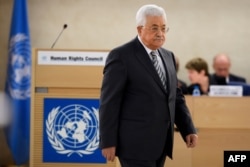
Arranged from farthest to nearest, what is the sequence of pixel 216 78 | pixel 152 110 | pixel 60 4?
1. pixel 60 4
2. pixel 216 78
3. pixel 152 110

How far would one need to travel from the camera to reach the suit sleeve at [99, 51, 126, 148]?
8.84 ft

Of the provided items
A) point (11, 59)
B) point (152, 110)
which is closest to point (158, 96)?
point (152, 110)

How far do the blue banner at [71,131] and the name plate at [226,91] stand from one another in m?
1.35

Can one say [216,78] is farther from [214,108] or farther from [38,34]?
[38,34]

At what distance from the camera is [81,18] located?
23.3 ft

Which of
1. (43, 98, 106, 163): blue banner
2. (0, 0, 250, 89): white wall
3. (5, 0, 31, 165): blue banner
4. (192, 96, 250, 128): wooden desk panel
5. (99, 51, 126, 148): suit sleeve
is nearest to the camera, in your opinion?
(99, 51, 126, 148): suit sleeve

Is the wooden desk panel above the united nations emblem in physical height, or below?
below

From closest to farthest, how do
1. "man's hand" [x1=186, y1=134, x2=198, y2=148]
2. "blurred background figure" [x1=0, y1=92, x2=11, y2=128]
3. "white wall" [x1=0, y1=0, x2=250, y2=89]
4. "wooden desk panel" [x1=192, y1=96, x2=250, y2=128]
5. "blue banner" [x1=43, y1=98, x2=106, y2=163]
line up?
"man's hand" [x1=186, y1=134, x2=198, y2=148] < "blue banner" [x1=43, y1=98, x2=106, y2=163] < "wooden desk panel" [x1=192, y1=96, x2=250, y2=128] < "blurred background figure" [x1=0, y1=92, x2=11, y2=128] < "white wall" [x1=0, y1=0, x2=250, y2=89]

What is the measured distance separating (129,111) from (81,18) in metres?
4.55

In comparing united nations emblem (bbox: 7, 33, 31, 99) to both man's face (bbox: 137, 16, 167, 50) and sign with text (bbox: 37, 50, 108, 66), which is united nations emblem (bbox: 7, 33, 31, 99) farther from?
man's face (bbox: 137, 16, 167, 50)

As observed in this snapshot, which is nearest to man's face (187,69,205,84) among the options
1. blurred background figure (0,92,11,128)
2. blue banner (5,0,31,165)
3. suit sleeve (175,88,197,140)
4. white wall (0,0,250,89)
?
white wall (0,0,250,89)

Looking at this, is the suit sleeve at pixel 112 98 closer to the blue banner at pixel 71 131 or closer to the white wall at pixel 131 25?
the blue banner at pixel 71 131

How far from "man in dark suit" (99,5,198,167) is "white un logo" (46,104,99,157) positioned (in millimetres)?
2124

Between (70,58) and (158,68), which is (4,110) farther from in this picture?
(158,68)
